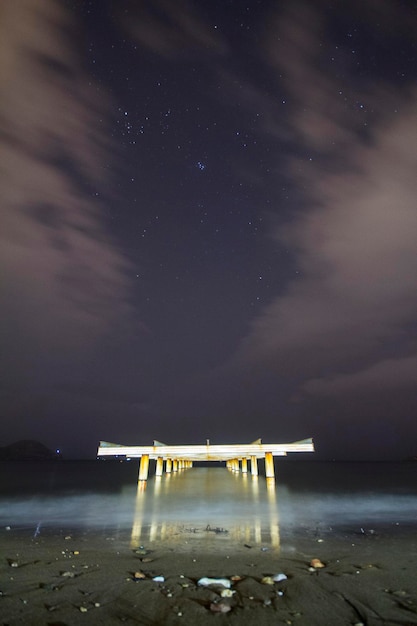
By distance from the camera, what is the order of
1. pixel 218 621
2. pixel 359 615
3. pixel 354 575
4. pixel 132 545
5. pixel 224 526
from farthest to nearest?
pixel 224 526 → pixel 132 545 → pixel 354 575 → pixel 359 615 → pixel 218 621

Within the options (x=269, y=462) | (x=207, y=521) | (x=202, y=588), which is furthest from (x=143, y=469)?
(x=202, y=588)

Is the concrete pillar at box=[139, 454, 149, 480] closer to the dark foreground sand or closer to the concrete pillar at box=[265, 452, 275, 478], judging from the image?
the concrete pillar at box=[265, 452, 275, 478]

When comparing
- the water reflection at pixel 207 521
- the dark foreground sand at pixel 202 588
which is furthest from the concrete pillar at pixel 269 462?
the dark foreground sand at pixel 202 588

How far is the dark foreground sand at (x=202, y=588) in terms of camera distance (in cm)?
480

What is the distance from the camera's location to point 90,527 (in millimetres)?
13602

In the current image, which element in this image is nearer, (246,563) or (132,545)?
(246,563)

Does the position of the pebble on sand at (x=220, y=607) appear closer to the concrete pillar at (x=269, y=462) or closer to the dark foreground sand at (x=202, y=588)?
the dark foreground sand at (x=202, y=588)

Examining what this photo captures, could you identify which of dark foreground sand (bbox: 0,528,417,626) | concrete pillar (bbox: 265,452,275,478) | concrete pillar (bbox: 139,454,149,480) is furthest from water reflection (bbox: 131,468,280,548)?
concrete pillar (bbox: 139,454,149,480)

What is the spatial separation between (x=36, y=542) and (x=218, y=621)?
8.82m

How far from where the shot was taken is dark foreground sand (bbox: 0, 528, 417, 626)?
189 inches

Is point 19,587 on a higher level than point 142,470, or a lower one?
lower

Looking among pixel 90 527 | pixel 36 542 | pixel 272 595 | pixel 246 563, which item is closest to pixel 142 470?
pixel 90 527

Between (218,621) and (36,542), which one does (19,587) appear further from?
(36,542)

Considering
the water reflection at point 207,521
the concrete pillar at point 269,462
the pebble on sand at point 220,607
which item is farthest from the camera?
the concrete pillar at point 269,462
